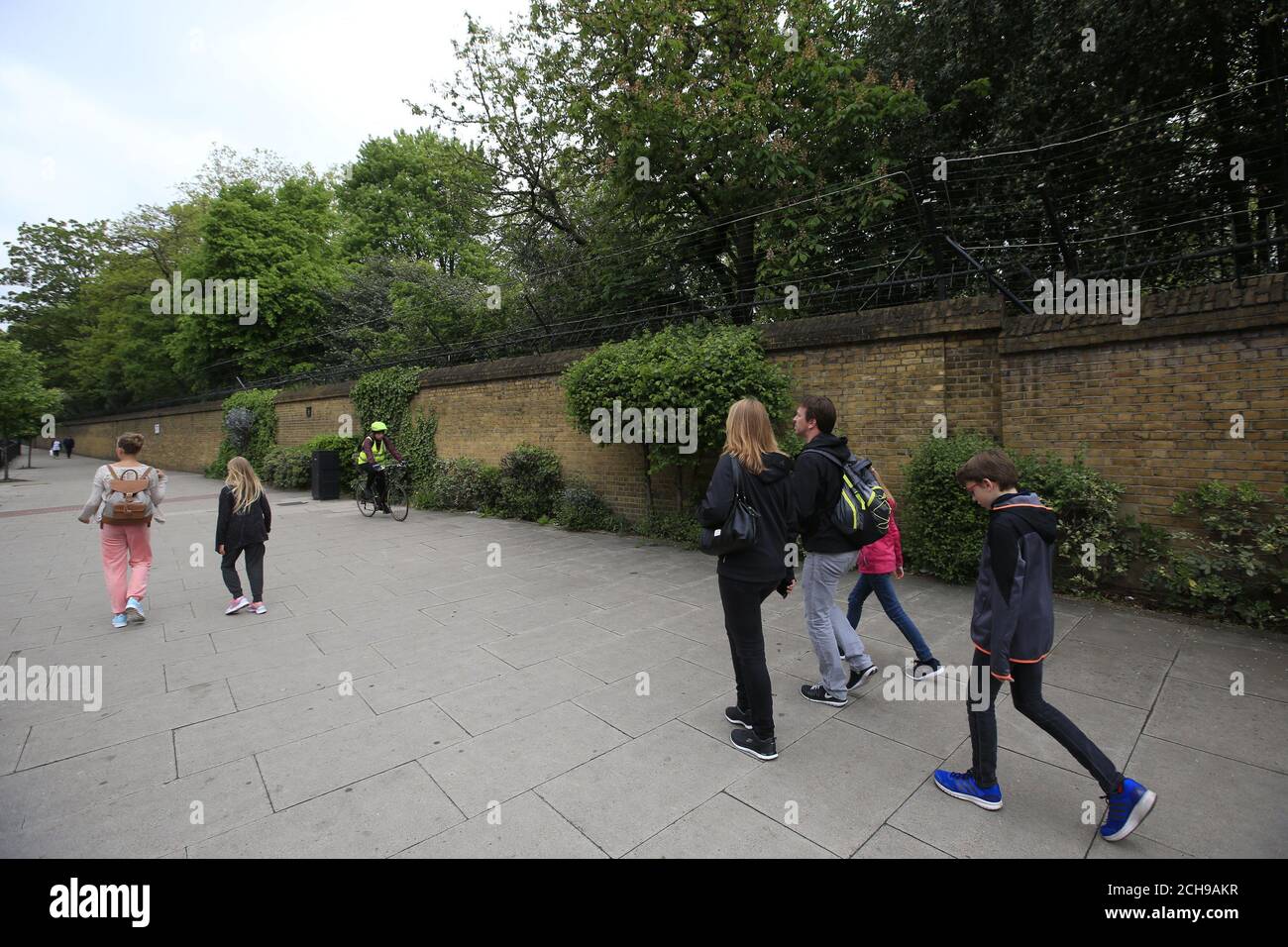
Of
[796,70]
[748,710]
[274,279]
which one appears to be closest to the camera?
[748,710]

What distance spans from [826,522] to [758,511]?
26.7 inches

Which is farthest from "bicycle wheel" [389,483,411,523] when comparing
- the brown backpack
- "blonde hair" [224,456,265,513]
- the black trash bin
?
the brown backpack

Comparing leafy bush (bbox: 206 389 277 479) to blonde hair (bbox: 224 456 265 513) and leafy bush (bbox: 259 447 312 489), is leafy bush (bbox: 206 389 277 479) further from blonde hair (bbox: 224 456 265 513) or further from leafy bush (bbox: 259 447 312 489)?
blonde hair (bbox: 224 456 265 513)

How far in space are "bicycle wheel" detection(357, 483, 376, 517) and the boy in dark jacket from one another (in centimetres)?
1100

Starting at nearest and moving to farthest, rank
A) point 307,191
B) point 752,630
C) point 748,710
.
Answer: point 752,630, point 748,710, point 307,191

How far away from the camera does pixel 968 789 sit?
2506 millimetres

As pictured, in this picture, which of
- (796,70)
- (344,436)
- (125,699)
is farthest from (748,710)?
(344,436)

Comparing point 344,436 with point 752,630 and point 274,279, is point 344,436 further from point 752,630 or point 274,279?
point 752,630

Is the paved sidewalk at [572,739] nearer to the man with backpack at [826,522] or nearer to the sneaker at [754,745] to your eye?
the sneaker at [754,745]

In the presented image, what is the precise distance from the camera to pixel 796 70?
27.5ft

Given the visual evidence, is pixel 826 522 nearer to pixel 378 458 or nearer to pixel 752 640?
pixel 752 640

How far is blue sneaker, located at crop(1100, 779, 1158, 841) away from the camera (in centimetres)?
221

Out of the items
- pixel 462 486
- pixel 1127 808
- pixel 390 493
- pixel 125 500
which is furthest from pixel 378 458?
pixel 1127 808
